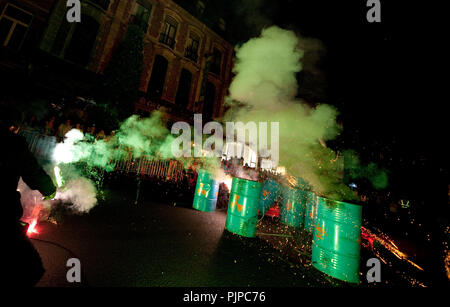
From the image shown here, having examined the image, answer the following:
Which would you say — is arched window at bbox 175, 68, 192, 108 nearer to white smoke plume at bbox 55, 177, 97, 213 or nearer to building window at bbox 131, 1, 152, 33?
building window at bbox 131, 1, 152, 33

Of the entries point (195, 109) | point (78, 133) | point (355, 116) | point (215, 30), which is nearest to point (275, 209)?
point (355, 116)

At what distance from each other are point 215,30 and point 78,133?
1377cm

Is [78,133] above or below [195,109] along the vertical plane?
below

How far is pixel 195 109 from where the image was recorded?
1473cm

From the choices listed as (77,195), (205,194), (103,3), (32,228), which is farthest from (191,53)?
(32,228)

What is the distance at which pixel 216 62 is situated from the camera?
1662 cm

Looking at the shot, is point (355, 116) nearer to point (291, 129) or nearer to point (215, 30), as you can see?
point (291, 129)

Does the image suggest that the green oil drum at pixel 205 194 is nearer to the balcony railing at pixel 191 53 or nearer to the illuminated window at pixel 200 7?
the balcony railing at pixel 191 53

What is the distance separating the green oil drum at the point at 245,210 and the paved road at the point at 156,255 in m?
Answer: 0.24

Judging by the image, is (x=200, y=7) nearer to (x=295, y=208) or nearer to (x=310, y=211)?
(x=295, y=208)

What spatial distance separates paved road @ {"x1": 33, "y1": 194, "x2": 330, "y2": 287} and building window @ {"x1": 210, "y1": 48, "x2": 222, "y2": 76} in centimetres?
1514

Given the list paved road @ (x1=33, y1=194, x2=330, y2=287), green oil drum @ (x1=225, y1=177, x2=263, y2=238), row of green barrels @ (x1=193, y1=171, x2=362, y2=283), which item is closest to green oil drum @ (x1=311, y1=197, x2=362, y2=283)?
row of green barrels @ (x1=193, y1=171, x2=362, y2=283)

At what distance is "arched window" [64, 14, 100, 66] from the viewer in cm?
1066

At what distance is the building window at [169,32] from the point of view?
13.7m
